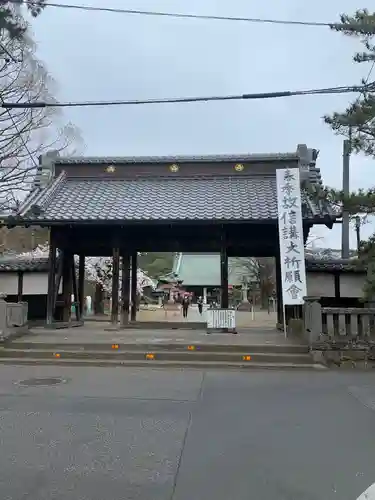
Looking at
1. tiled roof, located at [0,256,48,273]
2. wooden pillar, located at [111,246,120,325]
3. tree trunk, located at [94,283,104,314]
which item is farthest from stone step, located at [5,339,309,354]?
tree trunk, located at [94,283,104,314]

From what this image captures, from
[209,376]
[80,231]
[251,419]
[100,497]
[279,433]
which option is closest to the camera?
[100,497]

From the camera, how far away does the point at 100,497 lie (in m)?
3.90

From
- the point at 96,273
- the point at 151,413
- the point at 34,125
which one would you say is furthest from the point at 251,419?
the point at 96,273

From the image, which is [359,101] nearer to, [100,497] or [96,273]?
[100,497]

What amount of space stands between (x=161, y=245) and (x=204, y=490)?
1343 centimetres

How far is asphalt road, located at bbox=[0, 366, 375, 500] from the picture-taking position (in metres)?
4.14

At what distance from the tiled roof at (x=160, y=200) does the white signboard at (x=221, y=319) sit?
9.45ft

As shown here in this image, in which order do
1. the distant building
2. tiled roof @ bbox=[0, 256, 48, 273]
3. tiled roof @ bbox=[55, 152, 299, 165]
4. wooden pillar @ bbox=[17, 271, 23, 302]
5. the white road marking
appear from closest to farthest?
the white road marking → tiled roof @ bbox=[0, 256, 48, 273] → wooden pillar @ bbox=[17, 271, 23, 302] → tiled roof @ bbox=[55, 152, 299, 165] → the distant building

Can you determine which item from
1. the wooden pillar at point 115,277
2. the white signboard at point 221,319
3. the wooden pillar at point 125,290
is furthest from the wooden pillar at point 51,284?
the white signboard at point 221,319

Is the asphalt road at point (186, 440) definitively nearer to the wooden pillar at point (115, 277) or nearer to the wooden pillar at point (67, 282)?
the wooden pillar at point (115, 277)

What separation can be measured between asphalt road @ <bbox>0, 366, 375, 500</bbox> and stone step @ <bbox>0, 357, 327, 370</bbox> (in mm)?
1662

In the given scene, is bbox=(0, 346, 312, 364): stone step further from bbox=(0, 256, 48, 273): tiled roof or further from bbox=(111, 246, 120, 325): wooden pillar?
bbox=(0, 256, 48, 273): tiled roof

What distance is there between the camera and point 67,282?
1734 cm

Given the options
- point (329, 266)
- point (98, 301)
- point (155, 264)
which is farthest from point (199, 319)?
point (155, 264)
